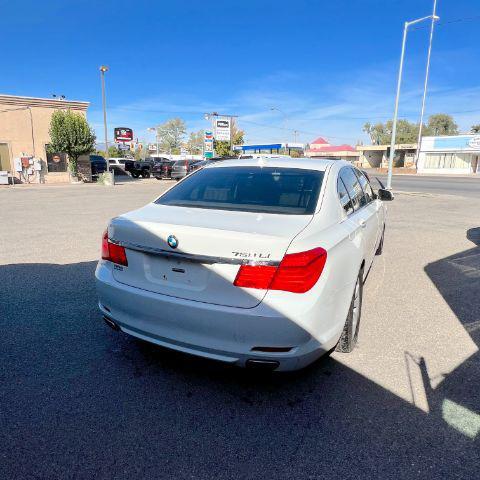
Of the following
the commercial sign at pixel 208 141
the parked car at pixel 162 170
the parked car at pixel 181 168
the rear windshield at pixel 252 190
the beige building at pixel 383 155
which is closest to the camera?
the rear windshield at pixel 252 190

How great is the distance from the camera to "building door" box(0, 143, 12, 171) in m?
25.9

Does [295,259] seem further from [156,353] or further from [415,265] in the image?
[415,265]

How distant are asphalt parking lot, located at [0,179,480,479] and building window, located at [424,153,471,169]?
5383cm

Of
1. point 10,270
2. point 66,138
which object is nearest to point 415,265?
point 10,270

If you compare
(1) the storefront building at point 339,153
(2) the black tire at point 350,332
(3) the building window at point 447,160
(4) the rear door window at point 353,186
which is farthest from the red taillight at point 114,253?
(1) the storefront building at point 339,153

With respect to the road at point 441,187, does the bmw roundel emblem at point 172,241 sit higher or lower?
higher

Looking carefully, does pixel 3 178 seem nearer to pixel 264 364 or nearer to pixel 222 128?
pixel 264 364

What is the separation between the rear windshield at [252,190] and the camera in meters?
2.99

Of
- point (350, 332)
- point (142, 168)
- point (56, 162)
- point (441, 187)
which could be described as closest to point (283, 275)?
point (350, 332)

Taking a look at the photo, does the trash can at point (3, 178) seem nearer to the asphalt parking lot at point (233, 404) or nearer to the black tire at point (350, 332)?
the asphalt parking lot at point (233, 404)

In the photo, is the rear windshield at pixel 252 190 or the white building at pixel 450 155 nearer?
the rear windshield at pixel 252 190

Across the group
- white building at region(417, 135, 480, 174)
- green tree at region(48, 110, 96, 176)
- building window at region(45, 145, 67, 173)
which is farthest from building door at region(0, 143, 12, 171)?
white building at region(417, 135, 480, 174)

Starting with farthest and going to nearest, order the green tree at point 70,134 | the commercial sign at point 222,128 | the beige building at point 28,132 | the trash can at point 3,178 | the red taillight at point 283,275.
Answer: the commercial sign at point 222,128 < the green tree at point 70,134 < the beige building at point 28,132 < the trash can at point 3,178 < the red taillight at point 283,275

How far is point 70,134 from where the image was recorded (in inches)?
1028
